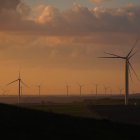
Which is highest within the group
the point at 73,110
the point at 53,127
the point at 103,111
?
the point at 53,127

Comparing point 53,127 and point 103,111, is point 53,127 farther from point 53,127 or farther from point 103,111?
point 103,111

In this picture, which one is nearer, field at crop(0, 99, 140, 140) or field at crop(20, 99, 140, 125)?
field at crop(0, 99, 140, 140)

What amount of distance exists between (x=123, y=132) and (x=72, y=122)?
270cm

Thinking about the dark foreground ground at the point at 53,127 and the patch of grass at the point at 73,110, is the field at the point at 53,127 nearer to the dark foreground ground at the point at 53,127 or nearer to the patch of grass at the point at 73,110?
the dark foreground ground at the point at 53,127

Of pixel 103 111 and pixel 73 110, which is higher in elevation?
pixel 73 110

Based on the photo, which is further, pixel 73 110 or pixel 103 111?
A: pixel 73 110

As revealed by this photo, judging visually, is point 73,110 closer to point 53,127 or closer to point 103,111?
point 103,111

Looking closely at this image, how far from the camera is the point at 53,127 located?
25.4 m

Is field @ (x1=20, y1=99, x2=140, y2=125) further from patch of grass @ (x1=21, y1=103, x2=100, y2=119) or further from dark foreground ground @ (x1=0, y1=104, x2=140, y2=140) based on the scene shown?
dark foreground ground @ (x1=0, y1=104, x2=140, y2=140)

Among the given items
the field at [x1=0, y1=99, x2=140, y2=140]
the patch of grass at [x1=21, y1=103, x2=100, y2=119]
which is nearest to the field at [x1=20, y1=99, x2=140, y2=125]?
the patch of grass at [x1=21, y1=103, x2=100, y2=119]

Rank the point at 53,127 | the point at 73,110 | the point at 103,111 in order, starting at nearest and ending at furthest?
the point at 53,127
the point at 103,111
the point at 73,110

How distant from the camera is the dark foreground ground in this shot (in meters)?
23.8

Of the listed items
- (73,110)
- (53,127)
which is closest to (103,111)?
(73,110)

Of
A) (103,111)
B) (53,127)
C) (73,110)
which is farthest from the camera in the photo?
(73,110)
